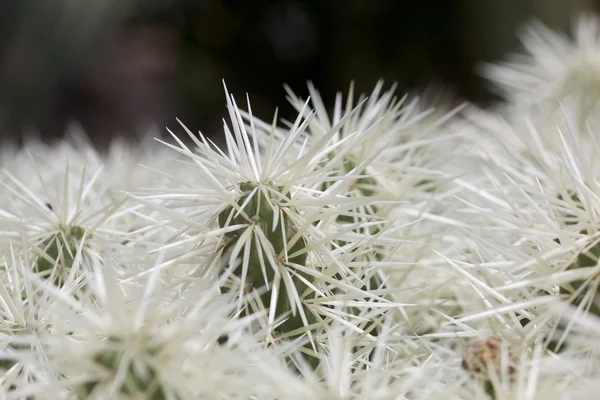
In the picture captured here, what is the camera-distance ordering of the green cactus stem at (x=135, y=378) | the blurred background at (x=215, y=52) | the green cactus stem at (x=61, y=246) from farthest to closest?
1. the blurred background at (x=215, y=52)
2. the green cactus stem at (x=61, y=246)
3. the green cactus stem at (x=135, y=378)

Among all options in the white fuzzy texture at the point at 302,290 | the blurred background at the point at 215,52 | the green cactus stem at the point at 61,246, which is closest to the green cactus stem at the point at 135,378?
the white fuzzy texture at the point at 302,290

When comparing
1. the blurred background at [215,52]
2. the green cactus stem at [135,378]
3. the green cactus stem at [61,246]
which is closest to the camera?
the green cactus stem at [135,378]

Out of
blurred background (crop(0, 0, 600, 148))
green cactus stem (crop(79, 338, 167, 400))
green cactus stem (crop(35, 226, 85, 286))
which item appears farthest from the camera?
blurred background (crop(0, 0, 600, 148))

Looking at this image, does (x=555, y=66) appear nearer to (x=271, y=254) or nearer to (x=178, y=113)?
(x=271, y=254)

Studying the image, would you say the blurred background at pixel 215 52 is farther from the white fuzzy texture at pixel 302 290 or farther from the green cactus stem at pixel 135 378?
the green cactus stem at pixel 135 378

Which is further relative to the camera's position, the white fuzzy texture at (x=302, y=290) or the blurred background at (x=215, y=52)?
the blurred background at (x=215, y=52)

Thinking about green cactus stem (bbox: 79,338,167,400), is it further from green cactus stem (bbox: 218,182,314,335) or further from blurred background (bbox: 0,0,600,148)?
blurred background (bbox: 0,0,600,148)

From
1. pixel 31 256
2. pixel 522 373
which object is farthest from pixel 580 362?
pixel 31 256

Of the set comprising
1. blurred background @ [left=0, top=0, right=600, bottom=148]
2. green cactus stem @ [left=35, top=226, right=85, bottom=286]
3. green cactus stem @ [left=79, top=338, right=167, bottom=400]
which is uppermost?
green cactus stem @ [left=79, top=338, right=167, bottom=400]

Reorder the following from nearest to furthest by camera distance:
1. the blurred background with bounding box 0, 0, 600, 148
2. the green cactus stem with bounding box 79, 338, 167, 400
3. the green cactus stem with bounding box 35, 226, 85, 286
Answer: the green cactus stem with bounding box 79, 338, 167, 400 → the green cactus stem with bounding box 35, 226, 85, 286 → the blurred background with bounding box 0, 0, 600, 148

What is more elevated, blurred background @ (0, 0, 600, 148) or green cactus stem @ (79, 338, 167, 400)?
green cactus stem @ (79, 338, 167, 400)

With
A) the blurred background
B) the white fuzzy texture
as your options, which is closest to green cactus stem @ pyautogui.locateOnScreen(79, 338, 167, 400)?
the white fuzzy texture
